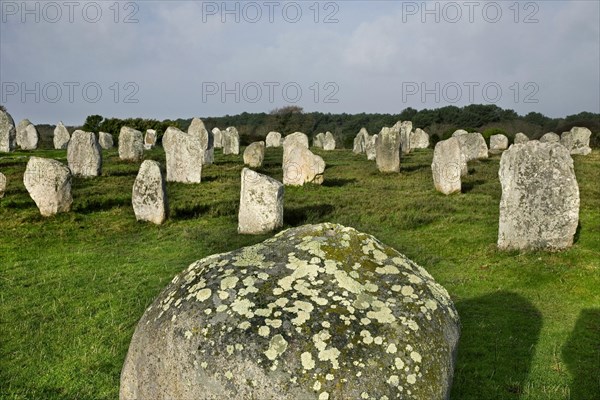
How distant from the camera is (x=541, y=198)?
12641mm

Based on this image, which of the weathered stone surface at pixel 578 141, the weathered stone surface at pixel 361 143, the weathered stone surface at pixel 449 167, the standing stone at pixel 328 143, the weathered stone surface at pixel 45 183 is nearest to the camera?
the weathered stone surface at pixel 45 183

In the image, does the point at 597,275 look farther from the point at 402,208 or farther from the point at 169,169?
the point at 169,169

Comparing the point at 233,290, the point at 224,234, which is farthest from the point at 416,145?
the point at 233,290

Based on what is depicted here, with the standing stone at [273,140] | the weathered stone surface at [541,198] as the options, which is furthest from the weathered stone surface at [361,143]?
the weathered stone surface at [541,198]

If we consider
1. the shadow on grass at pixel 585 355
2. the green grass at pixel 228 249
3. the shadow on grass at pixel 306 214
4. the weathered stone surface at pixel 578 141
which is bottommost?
the shadow on grass at pixel 585 355

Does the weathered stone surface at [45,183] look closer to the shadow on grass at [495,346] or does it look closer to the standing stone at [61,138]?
the shadow on grass at [495,346]

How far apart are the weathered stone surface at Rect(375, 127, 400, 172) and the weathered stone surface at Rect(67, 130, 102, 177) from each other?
1438 centimetres

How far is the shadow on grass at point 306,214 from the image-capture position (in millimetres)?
16828

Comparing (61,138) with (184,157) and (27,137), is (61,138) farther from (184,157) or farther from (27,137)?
(184,157)

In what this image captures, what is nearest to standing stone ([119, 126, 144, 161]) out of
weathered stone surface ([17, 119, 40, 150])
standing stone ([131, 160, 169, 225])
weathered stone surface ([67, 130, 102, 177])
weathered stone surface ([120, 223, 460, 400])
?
weathered stone surface ([67, 130, 102, 177])

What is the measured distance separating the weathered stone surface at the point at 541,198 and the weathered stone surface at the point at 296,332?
9.63 metres

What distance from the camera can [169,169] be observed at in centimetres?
2491

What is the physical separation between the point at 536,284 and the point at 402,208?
7.76m

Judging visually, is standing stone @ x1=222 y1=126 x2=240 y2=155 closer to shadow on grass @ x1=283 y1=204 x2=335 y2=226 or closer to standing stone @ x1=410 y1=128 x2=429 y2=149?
standing stone @ x1=410 y1=128 x2=429 y2=149
